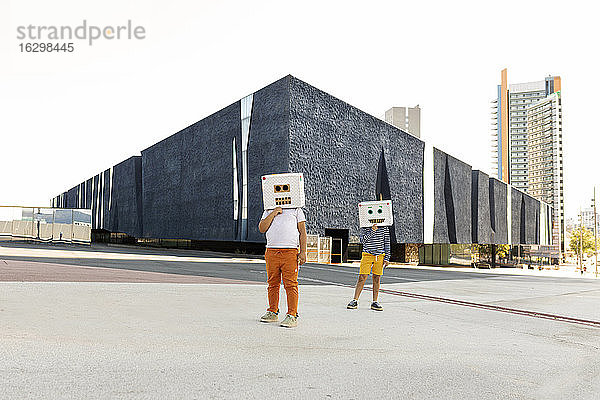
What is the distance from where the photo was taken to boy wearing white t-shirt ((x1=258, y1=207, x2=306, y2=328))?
22.3ft

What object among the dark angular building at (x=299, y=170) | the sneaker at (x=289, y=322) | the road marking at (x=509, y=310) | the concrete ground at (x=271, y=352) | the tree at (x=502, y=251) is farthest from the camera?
the tree at (x=502, y=251)

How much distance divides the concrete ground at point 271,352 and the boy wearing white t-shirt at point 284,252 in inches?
14.5

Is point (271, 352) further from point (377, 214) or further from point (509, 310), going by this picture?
point (509, 310)

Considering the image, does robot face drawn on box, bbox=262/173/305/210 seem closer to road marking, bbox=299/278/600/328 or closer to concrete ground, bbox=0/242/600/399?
concrete ground, bbox=0/242/600/399

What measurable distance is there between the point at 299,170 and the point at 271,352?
29.4 m

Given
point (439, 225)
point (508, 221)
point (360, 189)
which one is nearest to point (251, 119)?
point (360, 189)

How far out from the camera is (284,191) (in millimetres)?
6941

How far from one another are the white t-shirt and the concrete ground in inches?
42.9

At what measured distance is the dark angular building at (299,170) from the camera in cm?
3547

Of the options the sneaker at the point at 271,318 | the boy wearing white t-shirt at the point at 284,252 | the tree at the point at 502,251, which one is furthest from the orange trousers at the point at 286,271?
the tree at the point at 502,251

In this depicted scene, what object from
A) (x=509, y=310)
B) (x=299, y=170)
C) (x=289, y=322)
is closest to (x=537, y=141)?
(x=299, y=170)

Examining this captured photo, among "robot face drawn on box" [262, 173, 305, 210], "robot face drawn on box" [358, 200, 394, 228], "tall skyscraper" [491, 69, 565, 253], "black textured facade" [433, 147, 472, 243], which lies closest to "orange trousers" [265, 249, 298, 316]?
"robot face drawn on box" [262, 173, 305, 210]

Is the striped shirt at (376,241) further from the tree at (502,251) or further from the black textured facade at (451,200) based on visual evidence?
the tree at (502,251)

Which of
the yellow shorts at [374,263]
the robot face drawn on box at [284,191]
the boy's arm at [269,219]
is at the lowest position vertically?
the yellow shorts at [374,263]
